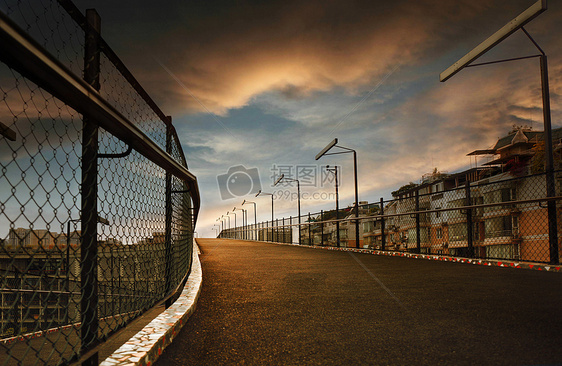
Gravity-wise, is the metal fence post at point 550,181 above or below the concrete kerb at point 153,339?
above

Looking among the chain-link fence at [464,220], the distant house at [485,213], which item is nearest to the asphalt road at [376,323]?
the chain-link fence at [464,220]

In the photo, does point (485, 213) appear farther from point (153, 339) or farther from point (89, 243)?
point (89, 243)

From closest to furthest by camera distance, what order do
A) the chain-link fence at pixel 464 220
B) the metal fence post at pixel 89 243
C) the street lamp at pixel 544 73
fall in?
the metal fence post at pixel 89 243 < the street lamp at pixel 544 73 < the chain-link fence at pixel 464 220

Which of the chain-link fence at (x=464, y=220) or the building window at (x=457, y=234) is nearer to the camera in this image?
the chain-link fence at (x=464, y=220)

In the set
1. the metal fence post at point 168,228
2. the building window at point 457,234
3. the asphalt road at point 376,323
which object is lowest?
the building window at point 457,234

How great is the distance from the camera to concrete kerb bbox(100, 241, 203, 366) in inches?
87.9

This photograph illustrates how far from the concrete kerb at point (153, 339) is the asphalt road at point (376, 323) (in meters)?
0.09

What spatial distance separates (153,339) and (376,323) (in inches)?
79.6

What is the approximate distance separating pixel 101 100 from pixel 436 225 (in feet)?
49.8

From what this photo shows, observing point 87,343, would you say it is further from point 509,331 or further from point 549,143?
point 549,143

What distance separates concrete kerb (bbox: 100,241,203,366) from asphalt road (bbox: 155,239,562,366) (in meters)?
0.09

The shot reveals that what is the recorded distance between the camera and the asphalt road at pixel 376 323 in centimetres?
269

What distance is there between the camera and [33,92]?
5.69ft

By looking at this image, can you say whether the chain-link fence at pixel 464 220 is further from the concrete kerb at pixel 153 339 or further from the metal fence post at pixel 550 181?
the concrete kerb at pixel 153 339
